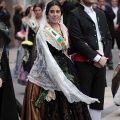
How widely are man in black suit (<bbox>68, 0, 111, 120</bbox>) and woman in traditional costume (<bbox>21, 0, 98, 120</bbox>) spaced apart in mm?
117

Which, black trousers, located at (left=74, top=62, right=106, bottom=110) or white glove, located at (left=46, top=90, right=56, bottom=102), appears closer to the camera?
white glove, located at (left=46, top=90, right=56, bottom=102)

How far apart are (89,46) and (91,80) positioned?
419 millimetres

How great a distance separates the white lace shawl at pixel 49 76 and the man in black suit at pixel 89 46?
0.28 meters

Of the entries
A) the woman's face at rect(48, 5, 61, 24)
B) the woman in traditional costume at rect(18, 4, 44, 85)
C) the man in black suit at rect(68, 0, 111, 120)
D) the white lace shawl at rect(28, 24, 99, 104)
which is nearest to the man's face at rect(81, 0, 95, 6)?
the man in black suit at rect(68, 0, 111, 120)

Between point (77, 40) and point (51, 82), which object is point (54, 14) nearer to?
point (77, 40)

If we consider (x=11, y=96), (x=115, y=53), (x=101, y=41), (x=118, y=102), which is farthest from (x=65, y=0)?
(x=115, y=53)

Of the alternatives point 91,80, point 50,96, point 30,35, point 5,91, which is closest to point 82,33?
point 91,80

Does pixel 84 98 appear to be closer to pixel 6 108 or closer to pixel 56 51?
pixel 56 51

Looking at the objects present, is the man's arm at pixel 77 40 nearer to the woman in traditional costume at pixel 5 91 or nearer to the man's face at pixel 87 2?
the man's face at pixel 87 2

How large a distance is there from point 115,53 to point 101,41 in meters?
12.1

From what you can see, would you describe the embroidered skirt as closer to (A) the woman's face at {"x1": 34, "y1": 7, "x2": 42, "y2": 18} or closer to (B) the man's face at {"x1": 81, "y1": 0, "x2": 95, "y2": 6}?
(B) the man's face at {"x1": 81, "y1": 0, "x2": 95, "y2": 6}

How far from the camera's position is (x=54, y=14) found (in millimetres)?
6672

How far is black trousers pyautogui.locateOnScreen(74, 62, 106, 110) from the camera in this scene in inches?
263

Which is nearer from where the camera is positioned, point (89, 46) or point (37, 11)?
point (89, 46)
